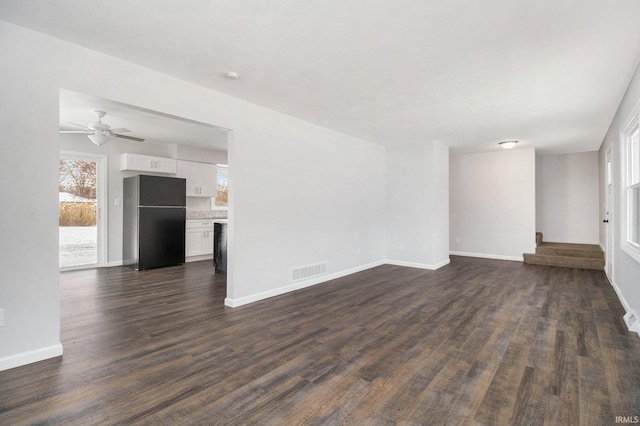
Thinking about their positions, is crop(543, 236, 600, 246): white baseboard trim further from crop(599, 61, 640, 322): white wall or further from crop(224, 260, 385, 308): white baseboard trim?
crop(224, 260, 385, 308): white baseboard trim

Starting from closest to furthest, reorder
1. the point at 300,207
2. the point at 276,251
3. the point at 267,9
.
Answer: the point at 267,9
the point at 276,251
the point at 300,207

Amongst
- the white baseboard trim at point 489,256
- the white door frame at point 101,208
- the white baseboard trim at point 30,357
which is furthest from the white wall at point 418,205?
the white door frame at point 101,208

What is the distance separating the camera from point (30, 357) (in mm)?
2385

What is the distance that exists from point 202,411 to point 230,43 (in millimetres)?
2531

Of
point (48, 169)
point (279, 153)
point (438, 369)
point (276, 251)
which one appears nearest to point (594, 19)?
point (438, 369)

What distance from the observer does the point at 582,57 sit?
2.76m

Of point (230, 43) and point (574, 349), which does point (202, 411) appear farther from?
point (574, 349)

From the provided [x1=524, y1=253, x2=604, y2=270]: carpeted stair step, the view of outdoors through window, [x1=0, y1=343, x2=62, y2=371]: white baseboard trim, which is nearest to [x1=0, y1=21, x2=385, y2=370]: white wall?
[x1=0, y1=343, x2=62, y2=371]: white baseboard trim

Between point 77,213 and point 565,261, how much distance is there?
932 centimetres

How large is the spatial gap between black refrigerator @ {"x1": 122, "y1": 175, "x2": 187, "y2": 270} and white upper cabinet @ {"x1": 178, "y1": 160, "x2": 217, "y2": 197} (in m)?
0.36

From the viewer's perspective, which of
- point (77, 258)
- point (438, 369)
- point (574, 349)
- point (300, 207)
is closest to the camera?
point (438, 369)

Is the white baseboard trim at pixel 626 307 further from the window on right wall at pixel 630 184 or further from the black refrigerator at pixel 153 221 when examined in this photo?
the black refrigerator at pixel 153 221

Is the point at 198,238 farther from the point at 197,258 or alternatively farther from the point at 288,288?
the point at 288,288

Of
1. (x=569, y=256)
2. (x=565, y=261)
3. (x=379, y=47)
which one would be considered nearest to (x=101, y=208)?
(x=379, y=47)
